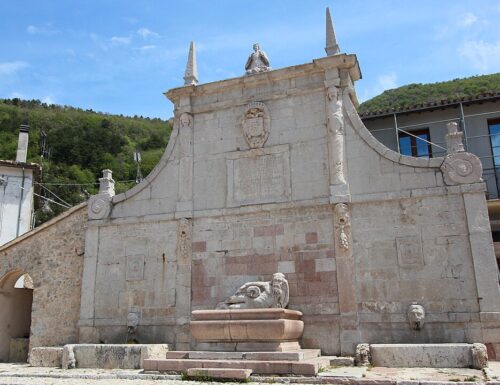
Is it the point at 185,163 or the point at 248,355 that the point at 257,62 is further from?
the point at 248,355

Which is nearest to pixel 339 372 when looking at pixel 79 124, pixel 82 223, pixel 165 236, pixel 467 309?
pixel 467 309

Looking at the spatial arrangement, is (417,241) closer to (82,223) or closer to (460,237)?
(460,237)

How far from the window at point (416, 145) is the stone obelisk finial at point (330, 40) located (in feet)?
17.2

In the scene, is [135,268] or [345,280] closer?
[345,280]

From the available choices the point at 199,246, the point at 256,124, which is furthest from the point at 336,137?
the point at 199,246

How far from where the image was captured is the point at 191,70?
14.0 m

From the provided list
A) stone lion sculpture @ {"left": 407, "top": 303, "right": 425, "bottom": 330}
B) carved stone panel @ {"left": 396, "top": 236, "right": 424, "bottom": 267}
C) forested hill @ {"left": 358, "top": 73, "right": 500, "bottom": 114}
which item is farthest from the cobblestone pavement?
forested hill @ {"left": 358, "top": 73, "right": 500, "bottom": 114}

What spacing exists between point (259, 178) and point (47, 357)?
265 inches

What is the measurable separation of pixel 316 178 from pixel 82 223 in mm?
6901

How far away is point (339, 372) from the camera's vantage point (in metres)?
8.72

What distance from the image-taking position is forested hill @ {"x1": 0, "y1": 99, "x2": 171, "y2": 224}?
4134cm

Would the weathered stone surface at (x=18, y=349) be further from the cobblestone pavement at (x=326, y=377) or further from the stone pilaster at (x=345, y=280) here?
the stone pilaster at (x=345, y=280)

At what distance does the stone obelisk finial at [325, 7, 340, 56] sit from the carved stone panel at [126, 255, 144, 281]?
7234 millimetres

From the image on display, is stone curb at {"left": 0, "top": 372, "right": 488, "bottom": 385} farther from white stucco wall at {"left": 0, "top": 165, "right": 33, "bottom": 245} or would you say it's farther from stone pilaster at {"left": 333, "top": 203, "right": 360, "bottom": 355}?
white stucco wall at {"left": 0, "top": 165, "right": 33, "bottom": 245}
